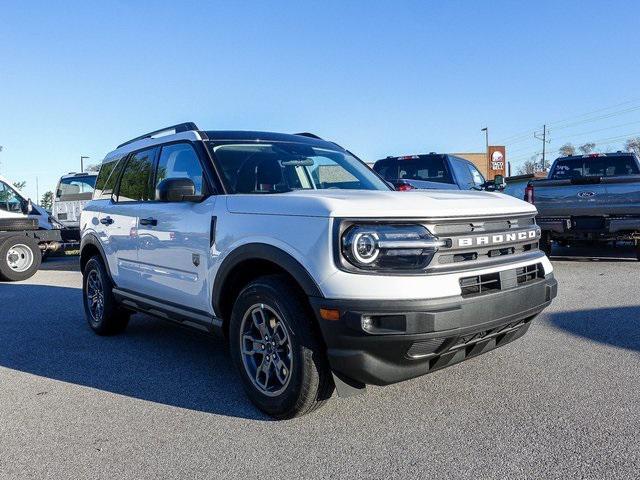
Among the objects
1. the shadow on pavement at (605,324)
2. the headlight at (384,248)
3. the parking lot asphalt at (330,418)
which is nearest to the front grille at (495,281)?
the headlight at (384,248)

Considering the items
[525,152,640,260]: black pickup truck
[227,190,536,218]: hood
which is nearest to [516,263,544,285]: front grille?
[227,190,536,218]: hood

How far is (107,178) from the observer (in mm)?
6039

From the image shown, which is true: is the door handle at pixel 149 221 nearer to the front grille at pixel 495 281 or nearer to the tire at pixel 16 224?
the front grille at pixel 495 281

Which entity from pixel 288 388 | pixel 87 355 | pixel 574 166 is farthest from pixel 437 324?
pixel 574 166

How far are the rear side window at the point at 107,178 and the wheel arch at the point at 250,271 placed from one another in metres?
2.54

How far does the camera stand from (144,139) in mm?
5371

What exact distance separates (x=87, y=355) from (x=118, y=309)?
648mm

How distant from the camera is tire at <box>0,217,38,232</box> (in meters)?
11.1

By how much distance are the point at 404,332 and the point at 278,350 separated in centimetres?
90

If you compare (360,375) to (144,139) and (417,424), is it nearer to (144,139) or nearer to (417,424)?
(417,424)

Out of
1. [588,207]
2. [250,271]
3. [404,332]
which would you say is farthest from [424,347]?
[588,207]

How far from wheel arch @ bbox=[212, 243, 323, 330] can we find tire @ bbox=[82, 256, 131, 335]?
2179 millimetres

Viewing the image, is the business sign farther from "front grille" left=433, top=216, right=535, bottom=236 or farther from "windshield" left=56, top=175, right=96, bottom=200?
"front grille" left=433, top=216, right=535, bottom=236

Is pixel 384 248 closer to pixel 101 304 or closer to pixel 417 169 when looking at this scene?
pixel 101 304
